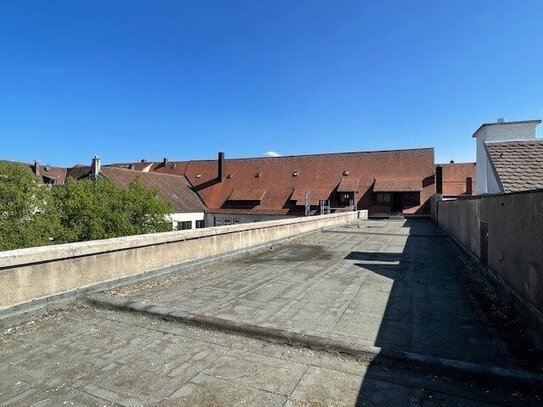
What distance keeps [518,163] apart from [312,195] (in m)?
30.3

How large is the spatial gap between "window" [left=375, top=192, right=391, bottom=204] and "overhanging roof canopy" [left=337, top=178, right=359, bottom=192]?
7.82 feet

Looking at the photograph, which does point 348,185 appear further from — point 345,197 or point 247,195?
point 247,195

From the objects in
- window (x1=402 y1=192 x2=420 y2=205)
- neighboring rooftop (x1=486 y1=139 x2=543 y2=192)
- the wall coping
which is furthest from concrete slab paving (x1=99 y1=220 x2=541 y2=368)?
window (x1=402 y1=192 x2=420 y2=205)

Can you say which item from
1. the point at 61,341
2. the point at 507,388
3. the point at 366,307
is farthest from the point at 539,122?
the point at 61,341

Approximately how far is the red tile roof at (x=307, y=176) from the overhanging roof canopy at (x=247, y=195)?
570mm

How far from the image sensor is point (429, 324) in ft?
14.1

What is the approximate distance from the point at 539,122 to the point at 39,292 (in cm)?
1811

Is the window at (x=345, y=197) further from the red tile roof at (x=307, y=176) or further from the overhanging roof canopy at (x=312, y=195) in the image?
the overhanging roof canopy at (x=312, y=195)

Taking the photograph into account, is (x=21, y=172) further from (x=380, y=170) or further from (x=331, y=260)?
(x=380, y=170)

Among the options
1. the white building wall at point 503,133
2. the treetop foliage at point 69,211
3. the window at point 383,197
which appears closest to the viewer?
the white building wall at point 503,133

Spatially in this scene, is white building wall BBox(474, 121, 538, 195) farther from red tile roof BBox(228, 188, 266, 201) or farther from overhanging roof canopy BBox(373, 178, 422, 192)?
red tile roof BBox(228, 188, 266, 201)

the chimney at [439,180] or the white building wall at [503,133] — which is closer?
the white building wall at [503,133]

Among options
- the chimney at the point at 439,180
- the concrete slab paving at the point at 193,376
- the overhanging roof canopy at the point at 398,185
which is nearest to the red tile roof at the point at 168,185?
the overhanging roof canopy at the point at 398,185

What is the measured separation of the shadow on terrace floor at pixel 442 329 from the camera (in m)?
2.88
